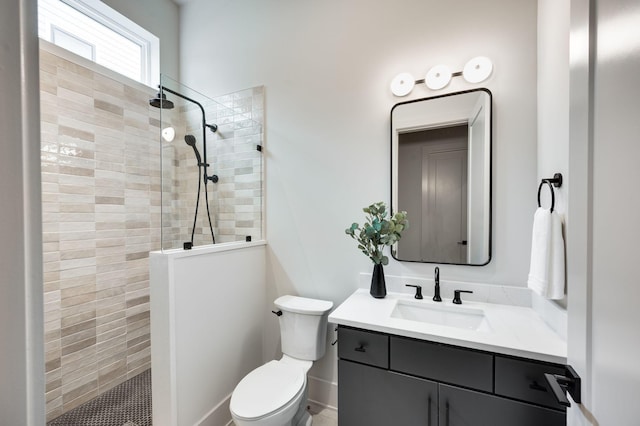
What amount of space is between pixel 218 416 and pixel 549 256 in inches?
83.8

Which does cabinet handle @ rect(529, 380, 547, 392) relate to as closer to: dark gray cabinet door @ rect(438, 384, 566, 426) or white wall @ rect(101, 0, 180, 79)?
dark gray cabinet door @ rect(438, 384, 566, 426)

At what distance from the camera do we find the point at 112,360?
84.5 inches

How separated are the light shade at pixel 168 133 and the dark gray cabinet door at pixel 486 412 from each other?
2.03 m

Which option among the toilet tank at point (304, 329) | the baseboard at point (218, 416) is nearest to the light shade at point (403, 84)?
the toilet tank at point (304, 329)

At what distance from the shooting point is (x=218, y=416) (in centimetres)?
181

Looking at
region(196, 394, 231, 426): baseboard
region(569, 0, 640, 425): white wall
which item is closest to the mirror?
region(569, 0, 640, 425): white wall

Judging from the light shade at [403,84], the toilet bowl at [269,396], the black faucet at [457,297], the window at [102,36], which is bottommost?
the toilet bowl at [269,396]

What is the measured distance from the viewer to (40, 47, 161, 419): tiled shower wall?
71.7 inches

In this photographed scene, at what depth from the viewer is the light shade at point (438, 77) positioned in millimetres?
1694

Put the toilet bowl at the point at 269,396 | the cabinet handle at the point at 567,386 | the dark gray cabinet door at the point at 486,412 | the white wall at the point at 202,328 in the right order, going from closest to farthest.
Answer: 1. the cabinet handle at the point at 567,386
2. the dark gray cabinet door at the point at 486,412
3. the toilet bowl at the point at 269,396
4. the white wall at the point at 202,328

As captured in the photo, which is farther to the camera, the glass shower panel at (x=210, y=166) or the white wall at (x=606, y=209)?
the glass shower panel at (x=210, y=166)

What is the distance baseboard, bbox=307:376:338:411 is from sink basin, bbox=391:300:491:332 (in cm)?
84

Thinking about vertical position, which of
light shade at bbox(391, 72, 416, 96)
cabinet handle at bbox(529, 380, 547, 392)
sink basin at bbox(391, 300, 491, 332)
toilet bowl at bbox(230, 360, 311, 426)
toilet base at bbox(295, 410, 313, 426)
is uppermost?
light shade at bbox(391, 72, 416, 96)

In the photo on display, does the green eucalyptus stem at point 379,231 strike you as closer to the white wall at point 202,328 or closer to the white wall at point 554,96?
the white wall at point 554,96
